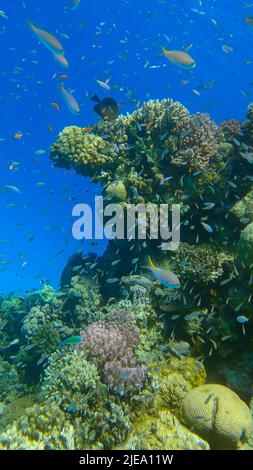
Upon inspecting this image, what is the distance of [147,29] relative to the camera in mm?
41062

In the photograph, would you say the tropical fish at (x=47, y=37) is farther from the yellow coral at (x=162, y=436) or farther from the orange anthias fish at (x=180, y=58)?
the yellow coral at (x=162, y=436)

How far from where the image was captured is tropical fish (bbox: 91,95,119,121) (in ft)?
27.4

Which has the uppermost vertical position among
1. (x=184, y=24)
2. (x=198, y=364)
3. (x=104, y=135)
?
(x=184, y=24)

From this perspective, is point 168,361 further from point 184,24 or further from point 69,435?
point 184,24

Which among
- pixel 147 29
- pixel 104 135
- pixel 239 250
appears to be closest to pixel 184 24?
pixel 147 29

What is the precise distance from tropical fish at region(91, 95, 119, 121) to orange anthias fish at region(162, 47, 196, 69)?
225cm

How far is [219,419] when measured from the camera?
4762 millimetres

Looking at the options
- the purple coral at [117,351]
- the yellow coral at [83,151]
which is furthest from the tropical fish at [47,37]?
the purple coral at [117,351]

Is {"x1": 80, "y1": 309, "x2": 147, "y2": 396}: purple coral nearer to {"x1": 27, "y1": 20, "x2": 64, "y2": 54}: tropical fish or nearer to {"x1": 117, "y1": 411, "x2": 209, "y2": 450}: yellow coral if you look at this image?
{"x1": 117, "y1": 411, "x2": 209, "y2": 450}: yellow coral

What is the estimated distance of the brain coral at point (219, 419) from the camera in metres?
4.74

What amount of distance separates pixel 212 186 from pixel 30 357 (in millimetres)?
6564

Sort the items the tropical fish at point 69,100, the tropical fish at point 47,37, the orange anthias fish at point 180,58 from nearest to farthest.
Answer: the tropical fish at point 47,37
the orange anthias fish at point 180,58
the tropical fish at point 69,100

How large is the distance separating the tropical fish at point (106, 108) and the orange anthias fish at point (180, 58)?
2253 millimetres

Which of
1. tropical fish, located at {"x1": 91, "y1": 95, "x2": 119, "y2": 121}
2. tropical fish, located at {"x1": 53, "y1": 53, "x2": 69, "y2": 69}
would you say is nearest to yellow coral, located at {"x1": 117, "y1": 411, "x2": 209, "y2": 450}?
tropical fish, located at {"x1": 53, "y1": 53, "x2": 69, "y2": 69}
